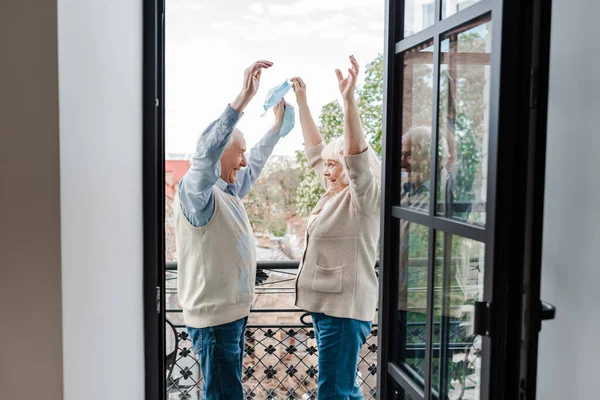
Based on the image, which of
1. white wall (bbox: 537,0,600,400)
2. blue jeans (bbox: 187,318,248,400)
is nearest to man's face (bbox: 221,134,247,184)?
blue jeans (bbox: 187,318,248,400)

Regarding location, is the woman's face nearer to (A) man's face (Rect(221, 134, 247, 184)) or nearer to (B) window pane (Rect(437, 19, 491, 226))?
(A) man's face (Rect(221, 134, 247, 184))

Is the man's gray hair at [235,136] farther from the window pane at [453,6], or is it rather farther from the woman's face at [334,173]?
the window pane at [453,6]

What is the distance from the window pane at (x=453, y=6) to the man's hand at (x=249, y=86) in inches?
50.8

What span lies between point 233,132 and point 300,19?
1.20 m

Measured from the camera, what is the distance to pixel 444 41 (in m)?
1.16

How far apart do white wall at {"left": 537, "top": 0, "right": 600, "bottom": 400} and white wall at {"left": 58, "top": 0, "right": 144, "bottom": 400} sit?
0.92m

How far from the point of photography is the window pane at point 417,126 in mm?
1234

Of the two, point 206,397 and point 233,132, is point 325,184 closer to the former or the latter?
point 233,132

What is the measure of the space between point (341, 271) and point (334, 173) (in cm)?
44

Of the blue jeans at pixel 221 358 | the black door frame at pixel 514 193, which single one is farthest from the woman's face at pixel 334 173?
the black door frame at pixel 514 193

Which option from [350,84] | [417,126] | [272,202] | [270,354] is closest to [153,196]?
[417,126]

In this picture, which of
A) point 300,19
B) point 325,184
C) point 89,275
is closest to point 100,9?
point 89,275

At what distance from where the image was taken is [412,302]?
1.33 meters

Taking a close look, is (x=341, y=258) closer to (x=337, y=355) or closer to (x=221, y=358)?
(x=337, y=355)
